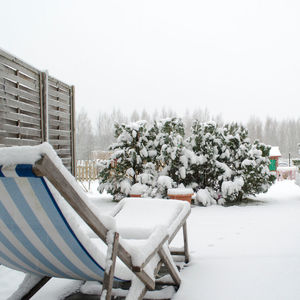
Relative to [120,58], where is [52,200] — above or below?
below

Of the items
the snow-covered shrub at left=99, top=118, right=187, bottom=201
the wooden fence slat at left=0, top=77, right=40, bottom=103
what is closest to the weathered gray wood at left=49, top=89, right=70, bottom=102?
the wooden fence slat at left=0, top=77, right=40, bottom=103

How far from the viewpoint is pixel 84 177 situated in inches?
475

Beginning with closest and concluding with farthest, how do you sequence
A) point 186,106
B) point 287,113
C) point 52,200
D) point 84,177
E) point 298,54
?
point 52,200, point 84,177, point 186,106, point 287,113, point 298,54

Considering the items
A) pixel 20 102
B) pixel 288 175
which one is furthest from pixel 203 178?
pixel 288 175

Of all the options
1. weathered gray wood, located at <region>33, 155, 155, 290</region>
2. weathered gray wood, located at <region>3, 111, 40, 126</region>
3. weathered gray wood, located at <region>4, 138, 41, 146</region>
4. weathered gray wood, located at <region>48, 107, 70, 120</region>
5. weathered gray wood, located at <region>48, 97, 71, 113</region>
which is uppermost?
weathered gray wood, located at <region>48, 97, 71, 113</region>

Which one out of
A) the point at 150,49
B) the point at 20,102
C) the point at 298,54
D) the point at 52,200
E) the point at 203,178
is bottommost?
the point at 203,178

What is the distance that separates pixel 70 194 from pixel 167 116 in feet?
126

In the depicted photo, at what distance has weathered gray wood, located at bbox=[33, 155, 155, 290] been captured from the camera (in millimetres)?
1272

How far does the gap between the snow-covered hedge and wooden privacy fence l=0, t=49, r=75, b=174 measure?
1122 millimetres

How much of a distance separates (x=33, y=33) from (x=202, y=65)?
37.6m

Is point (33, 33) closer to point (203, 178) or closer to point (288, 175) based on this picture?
point (288, 175)

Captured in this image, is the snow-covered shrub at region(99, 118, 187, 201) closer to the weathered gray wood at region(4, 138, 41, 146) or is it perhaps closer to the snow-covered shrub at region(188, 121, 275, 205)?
the snow-covered shrub at region(188, 121, 275, 205)

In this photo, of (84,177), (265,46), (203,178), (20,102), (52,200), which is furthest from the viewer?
(265,46)

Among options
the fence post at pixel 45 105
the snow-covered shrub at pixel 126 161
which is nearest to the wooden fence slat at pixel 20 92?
the fence post at pixel 45 105
